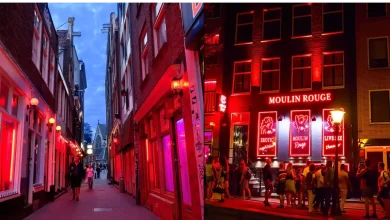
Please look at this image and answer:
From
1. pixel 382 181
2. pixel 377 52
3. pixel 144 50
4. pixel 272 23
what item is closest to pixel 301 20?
pixel 272 23

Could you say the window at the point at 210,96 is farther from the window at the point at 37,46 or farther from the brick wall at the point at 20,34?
the window at the point at 37,46

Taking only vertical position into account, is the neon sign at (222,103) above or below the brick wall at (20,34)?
below

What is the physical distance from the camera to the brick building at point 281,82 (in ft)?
6.75

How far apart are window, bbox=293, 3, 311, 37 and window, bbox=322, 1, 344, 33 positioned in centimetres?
8

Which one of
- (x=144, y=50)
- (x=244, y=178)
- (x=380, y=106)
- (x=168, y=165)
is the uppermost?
(x=144, y=50)

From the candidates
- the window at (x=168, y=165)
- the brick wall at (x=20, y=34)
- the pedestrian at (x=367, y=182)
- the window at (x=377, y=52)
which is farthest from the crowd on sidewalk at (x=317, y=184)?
the window at (x=168, y=165)

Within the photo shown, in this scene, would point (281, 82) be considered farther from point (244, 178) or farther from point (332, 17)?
point (244, 178)

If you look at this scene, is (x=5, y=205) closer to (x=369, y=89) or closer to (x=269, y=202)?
(x=269, y=202)

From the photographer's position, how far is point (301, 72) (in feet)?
7.02

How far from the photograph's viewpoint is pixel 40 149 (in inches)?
365

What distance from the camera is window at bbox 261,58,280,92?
2182mm

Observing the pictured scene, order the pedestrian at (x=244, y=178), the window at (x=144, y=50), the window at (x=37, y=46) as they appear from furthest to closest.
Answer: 1. the window at (x=37, y=46)
2. the window at (x=144, y=50)
3. the pedestrian at (x=244, y=178)

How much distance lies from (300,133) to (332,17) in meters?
0.62

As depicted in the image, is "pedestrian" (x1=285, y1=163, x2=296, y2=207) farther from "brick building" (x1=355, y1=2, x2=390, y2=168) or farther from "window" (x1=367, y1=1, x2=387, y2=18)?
"window" (x1=367, y1=1, x2=387, y2=18)
